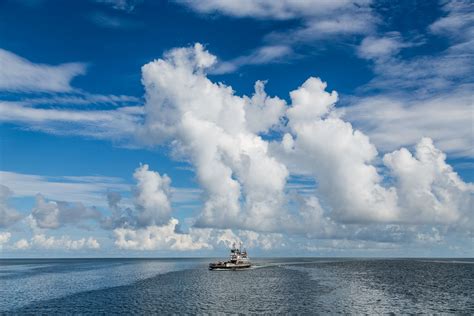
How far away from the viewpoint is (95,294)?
125 m

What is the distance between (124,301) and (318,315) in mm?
49922

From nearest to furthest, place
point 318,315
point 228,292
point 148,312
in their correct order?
point 318,315 < point 148,312 < point 228,292

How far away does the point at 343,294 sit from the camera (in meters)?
118

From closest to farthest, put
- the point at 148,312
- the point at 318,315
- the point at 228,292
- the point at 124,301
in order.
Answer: the point at 318,315
the point at 148,312
the point at 124,301
the point at 228,292

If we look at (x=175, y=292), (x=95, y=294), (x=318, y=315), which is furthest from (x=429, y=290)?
(x=95, y=294)

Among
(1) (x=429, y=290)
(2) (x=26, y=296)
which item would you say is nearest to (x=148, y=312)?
(2) (x=26, y=296)

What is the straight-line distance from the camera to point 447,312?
88812 millimetres

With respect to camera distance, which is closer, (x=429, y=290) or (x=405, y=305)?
(x=405, y=305)

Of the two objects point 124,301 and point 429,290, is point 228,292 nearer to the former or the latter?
point 124,301

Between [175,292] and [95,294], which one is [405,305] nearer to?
[175,292]

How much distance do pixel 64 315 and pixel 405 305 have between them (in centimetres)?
7212

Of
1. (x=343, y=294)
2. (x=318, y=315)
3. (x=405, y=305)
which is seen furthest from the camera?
(x=343, y=294)

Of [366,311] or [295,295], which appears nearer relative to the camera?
[366,311]

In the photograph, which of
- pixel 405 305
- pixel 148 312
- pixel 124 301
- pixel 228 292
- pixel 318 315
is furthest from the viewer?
pixel 228 292
